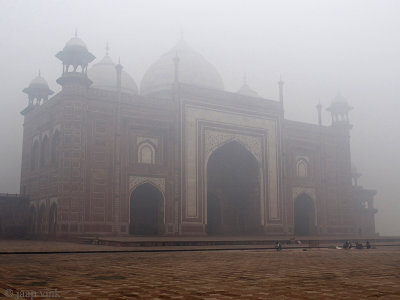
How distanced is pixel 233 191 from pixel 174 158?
413 centimetres

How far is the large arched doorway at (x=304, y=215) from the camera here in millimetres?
20373

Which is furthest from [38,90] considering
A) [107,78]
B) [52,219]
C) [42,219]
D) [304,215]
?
[304,215]

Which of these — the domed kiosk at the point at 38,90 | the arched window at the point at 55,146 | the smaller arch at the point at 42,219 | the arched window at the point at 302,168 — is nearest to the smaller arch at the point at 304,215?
the arched window at the point at 302,168

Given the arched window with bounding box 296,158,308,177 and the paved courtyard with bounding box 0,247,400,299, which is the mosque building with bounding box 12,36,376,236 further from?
the paved courtyard with bounding box 0,247,400,299

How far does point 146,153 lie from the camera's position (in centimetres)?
1655

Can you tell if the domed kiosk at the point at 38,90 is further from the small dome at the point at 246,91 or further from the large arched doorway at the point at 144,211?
the small dome at the point at 246,91

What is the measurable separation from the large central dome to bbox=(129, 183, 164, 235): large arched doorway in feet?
16.7

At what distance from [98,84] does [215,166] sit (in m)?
6.00

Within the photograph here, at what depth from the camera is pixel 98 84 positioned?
66.3ft

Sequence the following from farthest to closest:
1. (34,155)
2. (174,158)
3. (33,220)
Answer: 1. (34,155)
2. (33,220)
3. (174,158)

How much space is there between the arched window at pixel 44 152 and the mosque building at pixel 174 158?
0.08 metres

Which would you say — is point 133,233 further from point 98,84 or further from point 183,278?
point 183,278

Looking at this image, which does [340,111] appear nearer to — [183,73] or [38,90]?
[183,73]

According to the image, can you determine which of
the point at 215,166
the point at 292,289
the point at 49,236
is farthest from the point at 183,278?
the point at 215,166
